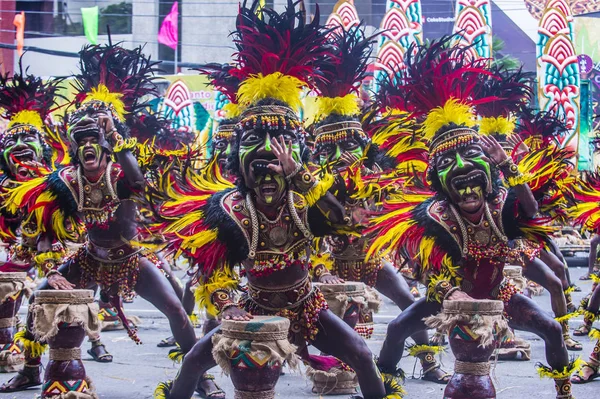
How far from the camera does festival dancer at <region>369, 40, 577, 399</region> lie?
6.00m

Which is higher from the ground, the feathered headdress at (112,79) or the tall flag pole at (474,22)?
the tall flag pole at (474,22)

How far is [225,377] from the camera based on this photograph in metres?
8.28

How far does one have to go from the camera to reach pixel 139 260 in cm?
695

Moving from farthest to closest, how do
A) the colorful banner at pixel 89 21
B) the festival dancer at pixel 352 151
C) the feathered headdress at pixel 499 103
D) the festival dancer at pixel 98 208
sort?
the colorful banner at pixel 89 21 → the festival dancer at pixel 352 151 → the feathered headdress at pixel 499 103 → the festival dancer at pixel 98 208

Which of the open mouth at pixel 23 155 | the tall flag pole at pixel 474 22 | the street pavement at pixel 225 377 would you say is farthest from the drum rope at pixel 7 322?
the tall flag pole at pixel 474 22

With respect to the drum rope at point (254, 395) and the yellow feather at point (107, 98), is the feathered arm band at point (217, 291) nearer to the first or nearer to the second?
the drum rope at point (254, 395)

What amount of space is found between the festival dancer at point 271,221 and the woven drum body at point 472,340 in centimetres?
53

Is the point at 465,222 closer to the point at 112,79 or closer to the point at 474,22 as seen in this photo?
the point at 112,79

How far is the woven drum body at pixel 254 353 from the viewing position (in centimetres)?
491

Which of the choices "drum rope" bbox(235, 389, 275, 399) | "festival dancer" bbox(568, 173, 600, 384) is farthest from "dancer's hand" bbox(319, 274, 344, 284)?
"festival dancer" bbox(568, 173, 600, 384)

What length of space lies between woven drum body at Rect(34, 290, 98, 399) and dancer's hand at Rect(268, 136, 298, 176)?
1.71m

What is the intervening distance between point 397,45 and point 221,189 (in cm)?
1394

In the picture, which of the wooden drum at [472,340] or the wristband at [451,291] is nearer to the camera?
the wooden drum at [472,340]

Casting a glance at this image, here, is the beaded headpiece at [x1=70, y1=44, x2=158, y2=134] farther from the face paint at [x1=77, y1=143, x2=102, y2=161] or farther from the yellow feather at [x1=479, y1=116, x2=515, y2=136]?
the yellow feather at [x1=479, y1=116, x2=515, y2=136]
